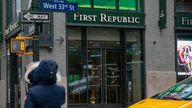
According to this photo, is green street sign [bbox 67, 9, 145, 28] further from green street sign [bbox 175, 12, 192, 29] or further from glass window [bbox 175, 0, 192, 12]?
glass window [bbox 175, 0, 192, 12]

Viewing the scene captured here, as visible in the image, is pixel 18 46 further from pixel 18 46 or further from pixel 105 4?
pixel 105 4

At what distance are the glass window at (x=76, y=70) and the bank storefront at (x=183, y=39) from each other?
152 inches

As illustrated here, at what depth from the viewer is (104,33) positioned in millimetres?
17516

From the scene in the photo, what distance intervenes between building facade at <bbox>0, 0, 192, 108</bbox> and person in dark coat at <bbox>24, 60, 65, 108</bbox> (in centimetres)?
1111

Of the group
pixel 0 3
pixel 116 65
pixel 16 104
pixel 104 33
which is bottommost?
pixel 16 104

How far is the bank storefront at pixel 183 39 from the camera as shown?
18203 millimetres

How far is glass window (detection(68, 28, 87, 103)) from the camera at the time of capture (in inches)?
661

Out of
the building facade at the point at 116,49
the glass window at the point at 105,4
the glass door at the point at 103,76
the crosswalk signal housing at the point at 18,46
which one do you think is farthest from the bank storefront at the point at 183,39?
the crosswalk signal housing at the point at 18,46

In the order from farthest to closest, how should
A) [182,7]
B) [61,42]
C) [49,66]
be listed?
[182,7]
[61,42]
[49,66]

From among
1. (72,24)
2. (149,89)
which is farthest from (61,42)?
(149,89)

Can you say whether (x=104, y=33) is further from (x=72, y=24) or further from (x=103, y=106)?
(x=103, y=106)

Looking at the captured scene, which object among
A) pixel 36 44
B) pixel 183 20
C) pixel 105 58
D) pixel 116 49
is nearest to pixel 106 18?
pixel 116 49

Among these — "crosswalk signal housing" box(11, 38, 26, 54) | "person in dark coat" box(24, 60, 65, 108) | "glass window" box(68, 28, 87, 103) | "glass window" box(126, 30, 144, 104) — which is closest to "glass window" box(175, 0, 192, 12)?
"glass window" box(126, 30, 144, 104)

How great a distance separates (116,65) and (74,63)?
1753 millimetres
